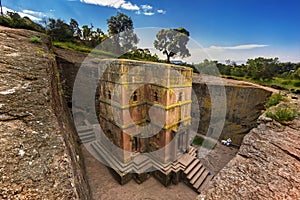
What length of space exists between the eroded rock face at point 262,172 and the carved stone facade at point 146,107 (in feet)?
20.1

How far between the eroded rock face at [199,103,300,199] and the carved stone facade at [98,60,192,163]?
6.13m

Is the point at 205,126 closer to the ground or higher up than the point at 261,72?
closer to the ground

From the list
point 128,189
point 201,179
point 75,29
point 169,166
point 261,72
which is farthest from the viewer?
point 75,29

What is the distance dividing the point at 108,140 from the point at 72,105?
8610 mm

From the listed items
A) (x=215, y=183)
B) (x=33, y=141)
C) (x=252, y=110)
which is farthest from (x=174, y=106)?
(x=252, y=110)

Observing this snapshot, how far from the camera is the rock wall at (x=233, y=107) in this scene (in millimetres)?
14492

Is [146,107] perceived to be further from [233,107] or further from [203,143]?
[233,107]

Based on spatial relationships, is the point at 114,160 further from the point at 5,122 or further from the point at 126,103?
the point at 5,122

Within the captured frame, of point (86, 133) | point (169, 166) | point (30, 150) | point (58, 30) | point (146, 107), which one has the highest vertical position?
point (58, 30)

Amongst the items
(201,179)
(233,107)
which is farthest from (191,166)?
(233,107)

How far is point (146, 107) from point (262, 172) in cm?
841

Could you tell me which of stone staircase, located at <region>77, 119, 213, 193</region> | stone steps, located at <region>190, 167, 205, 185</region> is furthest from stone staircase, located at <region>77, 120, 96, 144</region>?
stone steps, located at <region>190, 167, 205, 185</region>

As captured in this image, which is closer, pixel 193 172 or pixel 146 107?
pixel 193 172

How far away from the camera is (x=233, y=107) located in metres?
15.6
